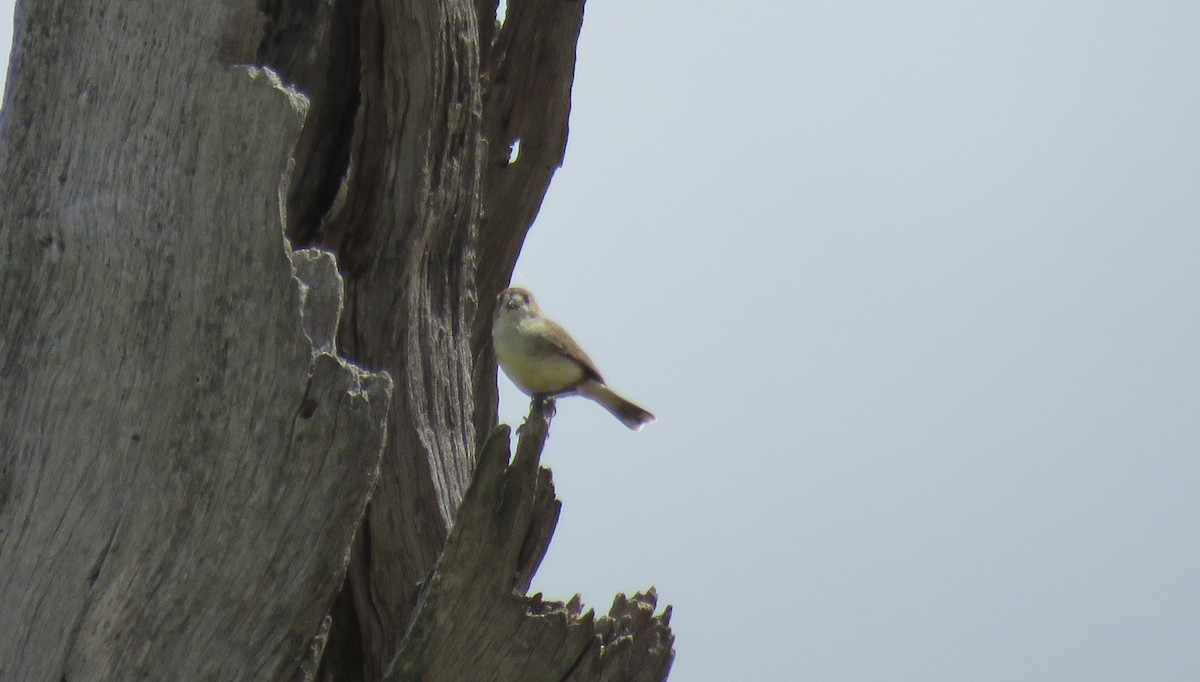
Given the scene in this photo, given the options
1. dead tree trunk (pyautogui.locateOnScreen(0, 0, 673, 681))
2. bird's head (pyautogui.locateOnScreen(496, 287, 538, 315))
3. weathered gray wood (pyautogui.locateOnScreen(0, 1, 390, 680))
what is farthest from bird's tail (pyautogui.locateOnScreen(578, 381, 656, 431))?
weathered gray wood (pyautogui.locateOnScreen(0, 1, 390, 680))

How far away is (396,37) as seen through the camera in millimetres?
4609

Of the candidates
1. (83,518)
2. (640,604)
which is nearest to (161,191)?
(83,518)

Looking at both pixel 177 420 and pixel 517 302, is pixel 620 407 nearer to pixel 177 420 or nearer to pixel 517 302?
pixel 517 302

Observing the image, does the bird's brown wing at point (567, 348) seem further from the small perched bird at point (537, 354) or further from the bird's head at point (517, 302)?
the bird's head at point (517, 302)

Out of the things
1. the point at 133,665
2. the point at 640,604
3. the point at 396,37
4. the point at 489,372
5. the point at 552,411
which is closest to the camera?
the point at 133,665

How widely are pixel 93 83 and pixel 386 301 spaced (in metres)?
1.22

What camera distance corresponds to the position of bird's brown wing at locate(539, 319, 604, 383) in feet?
16.8

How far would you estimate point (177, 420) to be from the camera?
12.3 feet

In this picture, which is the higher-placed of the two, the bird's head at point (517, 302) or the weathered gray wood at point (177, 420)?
the bird's head at point (517, 302)

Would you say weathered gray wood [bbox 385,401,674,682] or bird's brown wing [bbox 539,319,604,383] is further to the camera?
bird's brown wing [bbox 539,319,604,383]

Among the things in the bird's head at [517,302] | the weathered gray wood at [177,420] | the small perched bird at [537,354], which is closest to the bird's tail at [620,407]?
the small perched bird at [537,354]

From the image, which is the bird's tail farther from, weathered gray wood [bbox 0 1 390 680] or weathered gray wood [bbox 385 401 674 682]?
weathered gray wood [bbox 0 1 390 680]

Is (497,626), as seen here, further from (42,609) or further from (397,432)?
(42,609)

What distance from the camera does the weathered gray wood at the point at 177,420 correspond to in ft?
12.1
